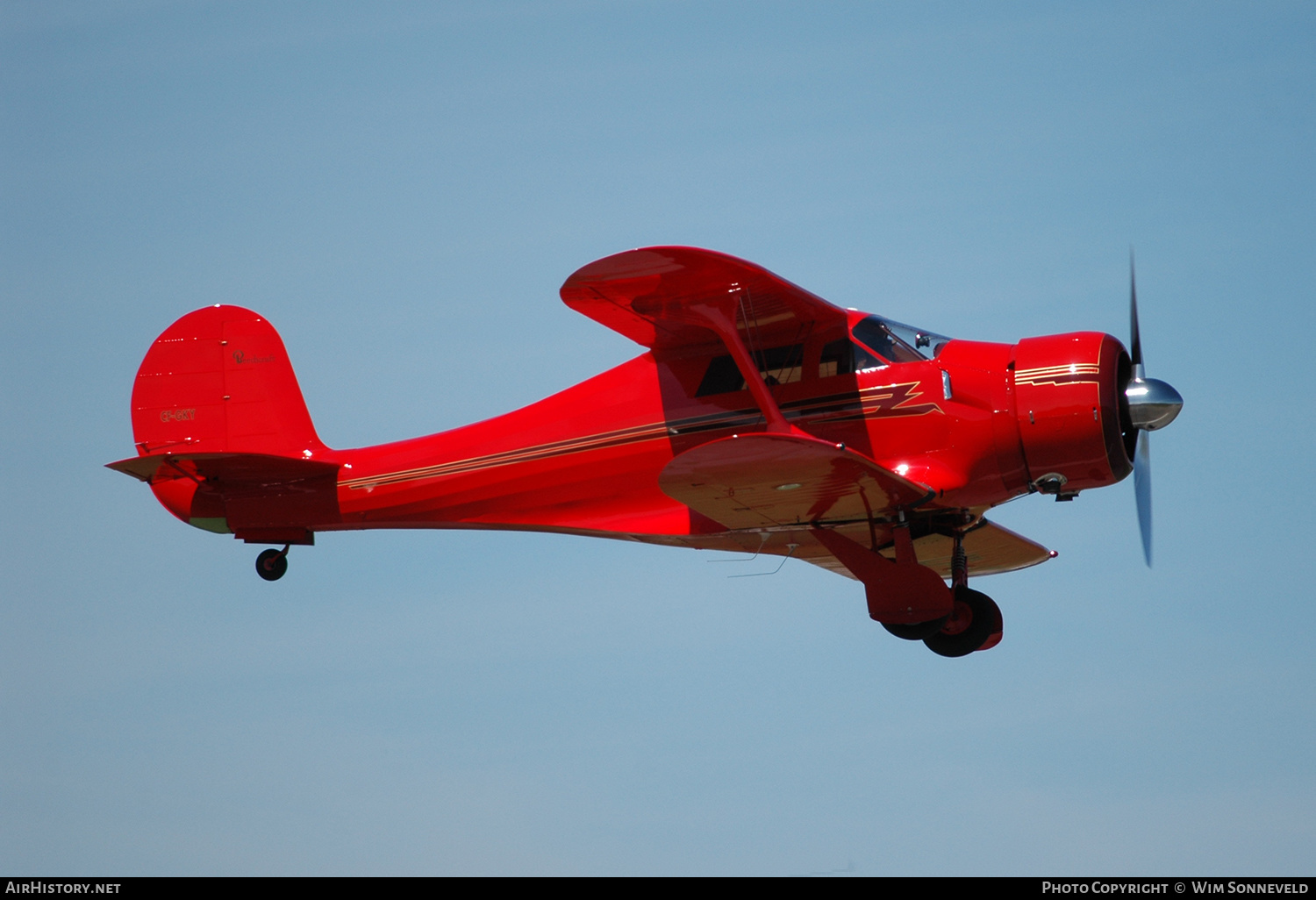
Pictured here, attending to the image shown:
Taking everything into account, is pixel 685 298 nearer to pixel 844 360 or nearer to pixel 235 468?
pixel 844 360

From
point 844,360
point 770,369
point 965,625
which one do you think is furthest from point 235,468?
point 965,625

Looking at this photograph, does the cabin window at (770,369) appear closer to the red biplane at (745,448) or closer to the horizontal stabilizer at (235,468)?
the red biplane at (745,448)

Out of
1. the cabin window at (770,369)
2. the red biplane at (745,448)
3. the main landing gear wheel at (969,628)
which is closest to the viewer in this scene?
the red biplane at (745,448)

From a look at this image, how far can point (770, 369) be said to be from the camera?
40.9ft

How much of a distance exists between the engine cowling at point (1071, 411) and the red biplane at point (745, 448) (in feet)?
0.05

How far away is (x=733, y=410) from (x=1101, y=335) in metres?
2.95

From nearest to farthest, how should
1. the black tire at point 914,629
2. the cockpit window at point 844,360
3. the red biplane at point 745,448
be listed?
the red biplane at point 745,448 < the cockpit window at point 844,360 < the black tire at point 914,629

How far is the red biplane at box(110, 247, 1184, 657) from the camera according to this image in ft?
38.6

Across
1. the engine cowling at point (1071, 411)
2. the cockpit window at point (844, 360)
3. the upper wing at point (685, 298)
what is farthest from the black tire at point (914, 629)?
the upper wing at point (685, 298)

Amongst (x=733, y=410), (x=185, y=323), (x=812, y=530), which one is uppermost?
(x=185, y=323)

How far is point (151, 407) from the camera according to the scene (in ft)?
48.8

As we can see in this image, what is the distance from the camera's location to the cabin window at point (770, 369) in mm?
12430

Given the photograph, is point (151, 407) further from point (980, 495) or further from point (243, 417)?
point (980, 495)
